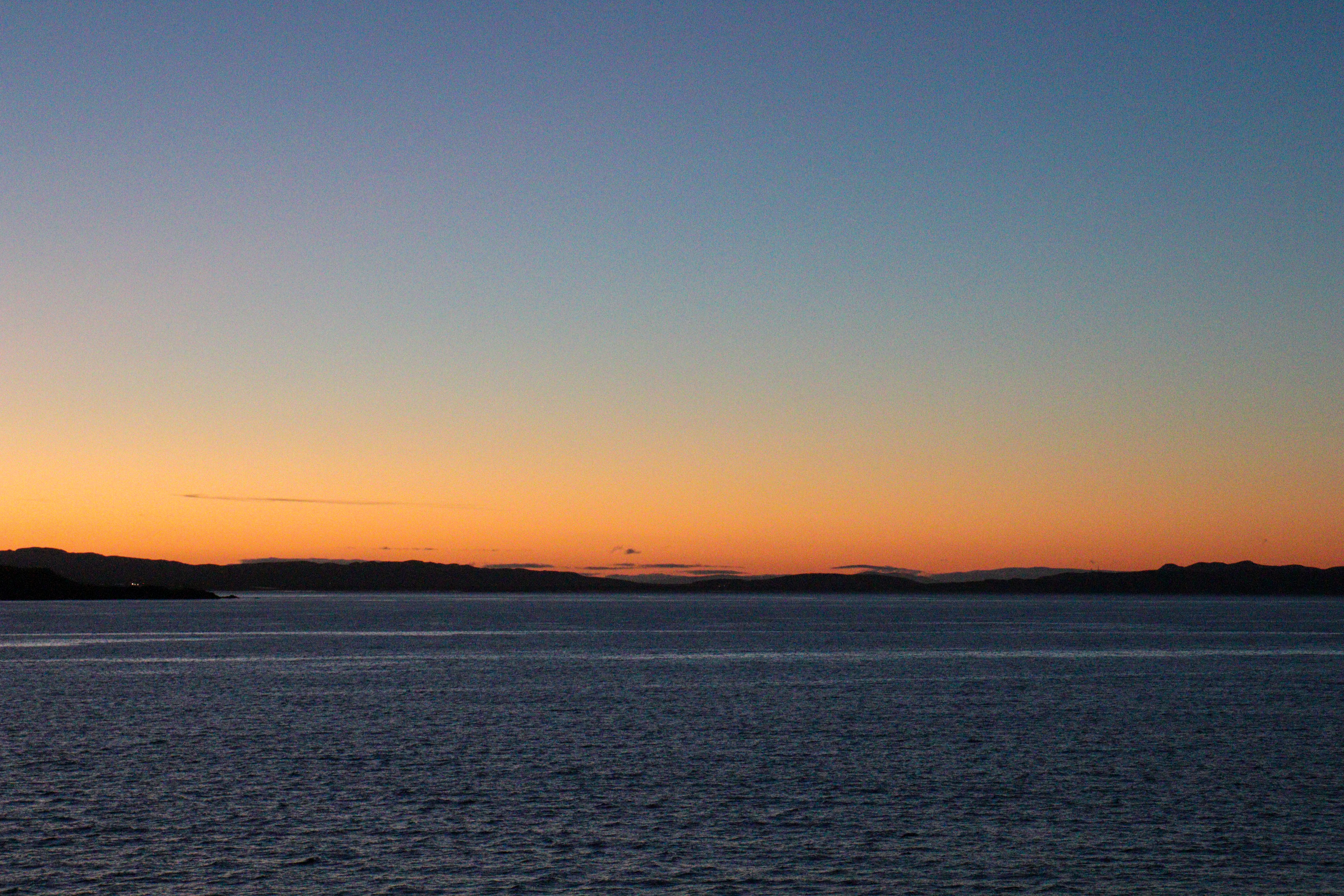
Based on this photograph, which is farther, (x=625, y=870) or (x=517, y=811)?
(x=517, y=811)

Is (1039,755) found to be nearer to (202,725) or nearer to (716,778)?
(716,778)

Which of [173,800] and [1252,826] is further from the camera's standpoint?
[173,800]

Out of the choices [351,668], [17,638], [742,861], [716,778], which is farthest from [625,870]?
[17,638]

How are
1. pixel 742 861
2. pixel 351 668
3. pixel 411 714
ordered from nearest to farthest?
1. pixel 742 861
2. pixel 411 714
3. pixel 351 668

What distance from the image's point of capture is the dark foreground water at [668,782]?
27.9 meters

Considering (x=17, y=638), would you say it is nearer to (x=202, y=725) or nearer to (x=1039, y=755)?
(x=202, y=725)

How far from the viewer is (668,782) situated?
1558 inches

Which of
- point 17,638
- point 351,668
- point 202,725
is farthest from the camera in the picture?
point 17,638

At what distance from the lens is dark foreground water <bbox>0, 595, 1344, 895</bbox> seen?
1097 inches

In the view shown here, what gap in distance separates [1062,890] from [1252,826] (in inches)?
389

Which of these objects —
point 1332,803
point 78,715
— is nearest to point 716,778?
point 1332,803

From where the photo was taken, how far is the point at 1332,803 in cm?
3634

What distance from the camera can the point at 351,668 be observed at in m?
89.8

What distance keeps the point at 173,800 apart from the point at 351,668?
5487cm
